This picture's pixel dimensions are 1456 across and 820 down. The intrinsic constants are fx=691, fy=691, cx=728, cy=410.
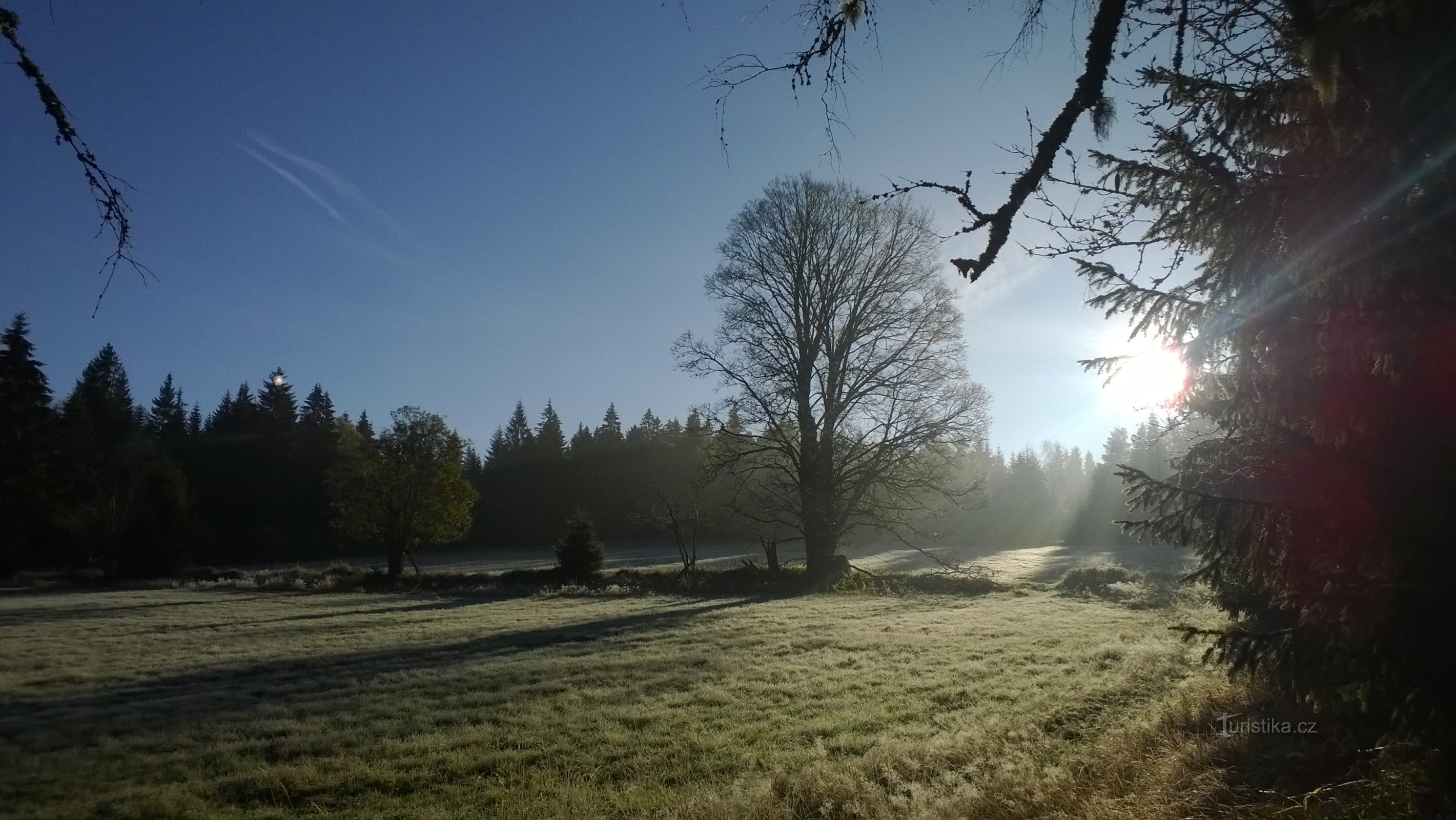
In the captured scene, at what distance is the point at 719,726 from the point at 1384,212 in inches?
259

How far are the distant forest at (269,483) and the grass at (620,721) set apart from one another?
9.76m

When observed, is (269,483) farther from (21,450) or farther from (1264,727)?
(1264,727)

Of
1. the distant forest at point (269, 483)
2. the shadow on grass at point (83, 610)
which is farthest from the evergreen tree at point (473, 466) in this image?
the shadow on grass at point (83, 610)

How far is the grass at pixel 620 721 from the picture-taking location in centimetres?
490

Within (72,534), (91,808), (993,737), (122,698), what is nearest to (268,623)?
(122,698)

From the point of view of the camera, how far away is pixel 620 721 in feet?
24.3

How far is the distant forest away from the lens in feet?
109

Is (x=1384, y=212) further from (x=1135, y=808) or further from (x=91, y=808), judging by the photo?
(x=91, y=808)

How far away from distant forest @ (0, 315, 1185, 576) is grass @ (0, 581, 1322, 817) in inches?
384

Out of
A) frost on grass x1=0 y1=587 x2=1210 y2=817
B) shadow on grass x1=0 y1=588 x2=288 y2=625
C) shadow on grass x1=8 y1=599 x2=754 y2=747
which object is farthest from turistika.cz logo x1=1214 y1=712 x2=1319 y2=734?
shadow on grass x1=0 y1=588 x2=288 y2=625

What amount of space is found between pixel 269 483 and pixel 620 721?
57.9 m

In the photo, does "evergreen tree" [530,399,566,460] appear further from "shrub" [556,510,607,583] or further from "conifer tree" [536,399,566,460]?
"shrub" [556,510,607,583]

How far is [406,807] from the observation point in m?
5.11

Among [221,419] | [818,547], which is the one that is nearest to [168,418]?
[221,419]
